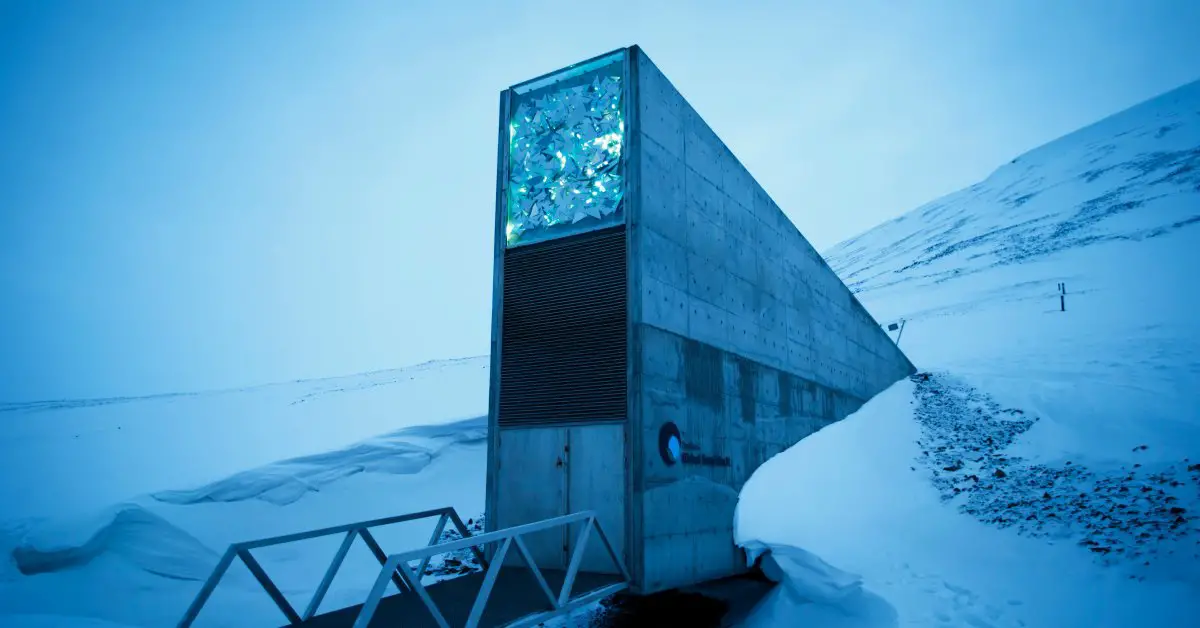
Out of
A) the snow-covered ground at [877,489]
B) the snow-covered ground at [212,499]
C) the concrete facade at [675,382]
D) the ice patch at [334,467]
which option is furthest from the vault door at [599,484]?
the ice patch at [334,467]

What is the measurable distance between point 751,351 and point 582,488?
4.42 metres

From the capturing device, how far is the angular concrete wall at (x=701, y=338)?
7.58m

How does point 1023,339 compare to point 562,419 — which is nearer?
point 562,419

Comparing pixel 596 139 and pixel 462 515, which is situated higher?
pixel 596 139

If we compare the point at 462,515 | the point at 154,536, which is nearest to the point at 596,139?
the point at 462,515

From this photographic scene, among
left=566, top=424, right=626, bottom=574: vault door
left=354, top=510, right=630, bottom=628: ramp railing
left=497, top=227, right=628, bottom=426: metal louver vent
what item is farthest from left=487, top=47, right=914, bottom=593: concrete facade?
left=354, top=510, right=630, bottom=628: ramp railing

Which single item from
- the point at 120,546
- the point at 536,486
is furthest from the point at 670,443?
the point at 120,546

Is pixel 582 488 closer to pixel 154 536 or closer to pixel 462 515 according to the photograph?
pixel 462 515

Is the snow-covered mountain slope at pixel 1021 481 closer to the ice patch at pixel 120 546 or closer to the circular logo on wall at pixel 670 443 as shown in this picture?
the circular logo on wall at pixel 670 443

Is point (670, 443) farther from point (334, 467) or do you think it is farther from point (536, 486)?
point (334, 467)

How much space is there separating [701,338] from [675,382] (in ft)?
3.68

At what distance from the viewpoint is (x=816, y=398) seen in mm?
13586

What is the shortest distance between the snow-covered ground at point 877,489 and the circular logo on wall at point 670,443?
2337mm

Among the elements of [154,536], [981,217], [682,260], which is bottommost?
[154,536]
